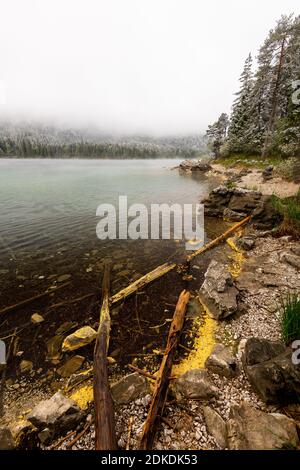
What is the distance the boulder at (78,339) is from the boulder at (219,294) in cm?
353

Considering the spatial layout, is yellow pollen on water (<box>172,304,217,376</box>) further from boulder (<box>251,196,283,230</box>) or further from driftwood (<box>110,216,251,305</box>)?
boulder (<box>251,196,283,230</box>)

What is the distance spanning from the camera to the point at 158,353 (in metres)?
4.92

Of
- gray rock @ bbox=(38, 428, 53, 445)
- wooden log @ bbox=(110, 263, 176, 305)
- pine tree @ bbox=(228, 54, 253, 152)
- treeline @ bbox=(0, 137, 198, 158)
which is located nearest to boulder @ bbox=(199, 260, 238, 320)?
wooden log @ bbox=(110, 263, 176, 305)

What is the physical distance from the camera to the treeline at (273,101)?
2628 centimetres

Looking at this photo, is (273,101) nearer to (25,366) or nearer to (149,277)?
(149,277)

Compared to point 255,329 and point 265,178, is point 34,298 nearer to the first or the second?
point 255,329

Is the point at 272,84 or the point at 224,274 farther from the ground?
the point at 272,84

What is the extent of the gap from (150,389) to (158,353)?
0.94 meters

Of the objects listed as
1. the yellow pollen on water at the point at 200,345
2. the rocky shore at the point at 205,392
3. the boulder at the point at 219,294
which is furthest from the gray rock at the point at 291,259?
the yellow pollen on water at the point at 200,345

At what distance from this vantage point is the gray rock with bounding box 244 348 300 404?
3.48 meters

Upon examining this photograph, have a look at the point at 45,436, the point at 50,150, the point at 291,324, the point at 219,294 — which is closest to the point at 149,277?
the point at 219,294

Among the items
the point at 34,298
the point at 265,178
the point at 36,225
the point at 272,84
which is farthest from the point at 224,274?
the point at 272,84

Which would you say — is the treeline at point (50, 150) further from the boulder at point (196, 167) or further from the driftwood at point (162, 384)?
the driftwood at point (162, 384)
